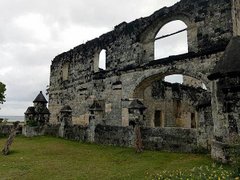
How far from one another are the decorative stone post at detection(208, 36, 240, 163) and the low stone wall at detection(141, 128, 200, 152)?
1576mm

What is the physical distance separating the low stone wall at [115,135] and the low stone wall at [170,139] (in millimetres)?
839

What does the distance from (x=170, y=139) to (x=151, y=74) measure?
501cm

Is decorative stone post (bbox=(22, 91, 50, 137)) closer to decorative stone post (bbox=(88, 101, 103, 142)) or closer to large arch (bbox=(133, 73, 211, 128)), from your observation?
decorative stone post (bbox=(88, 101, 103, 142))

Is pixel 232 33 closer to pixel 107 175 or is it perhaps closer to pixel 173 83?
pixel 107 175

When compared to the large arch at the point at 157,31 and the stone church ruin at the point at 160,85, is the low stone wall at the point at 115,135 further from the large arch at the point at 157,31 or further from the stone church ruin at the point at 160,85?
the large arch at the point at 157,31

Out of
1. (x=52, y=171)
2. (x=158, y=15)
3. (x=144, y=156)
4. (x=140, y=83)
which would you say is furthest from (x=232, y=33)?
(x=52, y=171)

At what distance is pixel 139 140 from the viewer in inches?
417

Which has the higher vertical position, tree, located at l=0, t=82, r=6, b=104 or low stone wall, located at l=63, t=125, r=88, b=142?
tree, located at l=0, t=82, r=6, b=104

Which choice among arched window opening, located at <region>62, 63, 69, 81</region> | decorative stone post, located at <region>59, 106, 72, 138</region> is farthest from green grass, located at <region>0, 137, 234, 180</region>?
arched window opening, located at <region>62, 63, 69, 81</region>

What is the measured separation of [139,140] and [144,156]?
108 centimetres

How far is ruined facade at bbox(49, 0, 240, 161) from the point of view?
10656 millimetres

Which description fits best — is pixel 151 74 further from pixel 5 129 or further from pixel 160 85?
pixel 5 129

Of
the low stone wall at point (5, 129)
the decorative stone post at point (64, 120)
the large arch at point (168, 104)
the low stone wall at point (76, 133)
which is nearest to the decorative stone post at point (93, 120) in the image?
the low stone wall at point (76, 133)

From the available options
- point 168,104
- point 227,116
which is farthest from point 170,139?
point 168,104
